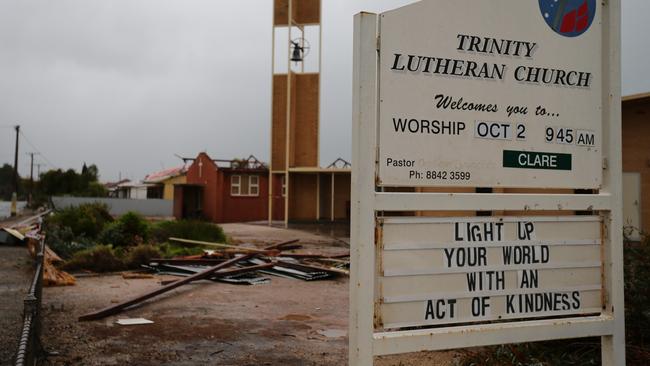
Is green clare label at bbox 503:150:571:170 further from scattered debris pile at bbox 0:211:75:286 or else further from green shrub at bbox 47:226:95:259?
green shrub at bbox 47:226:95:259

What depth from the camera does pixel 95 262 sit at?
14.8m

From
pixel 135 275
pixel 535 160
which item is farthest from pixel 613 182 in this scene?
pixel 135 275

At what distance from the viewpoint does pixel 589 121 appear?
431 centimetres

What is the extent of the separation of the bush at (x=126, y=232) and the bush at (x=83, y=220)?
147cm

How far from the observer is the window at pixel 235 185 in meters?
40.6

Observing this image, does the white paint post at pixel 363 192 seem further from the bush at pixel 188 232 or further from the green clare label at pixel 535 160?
the bush at pixel 188 232

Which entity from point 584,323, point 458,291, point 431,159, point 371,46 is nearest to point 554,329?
point 584,323

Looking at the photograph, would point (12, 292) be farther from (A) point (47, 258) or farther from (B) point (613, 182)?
(B) point (613, 182)

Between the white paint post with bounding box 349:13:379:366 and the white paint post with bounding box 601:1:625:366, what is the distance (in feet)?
6.20

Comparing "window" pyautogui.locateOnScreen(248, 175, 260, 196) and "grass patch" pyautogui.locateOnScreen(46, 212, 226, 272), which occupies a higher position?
"window" pyautogui.locateOnScreen(248, 175, 260, 196)

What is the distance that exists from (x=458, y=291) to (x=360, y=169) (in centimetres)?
107

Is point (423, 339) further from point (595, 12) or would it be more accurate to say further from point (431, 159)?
point (595, 12)

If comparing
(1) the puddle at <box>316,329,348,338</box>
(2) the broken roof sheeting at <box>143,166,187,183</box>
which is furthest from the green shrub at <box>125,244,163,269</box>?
(2) the broken roof sheeting at <box>143,166,187,183</box>

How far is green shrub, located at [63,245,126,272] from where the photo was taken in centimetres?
1464
